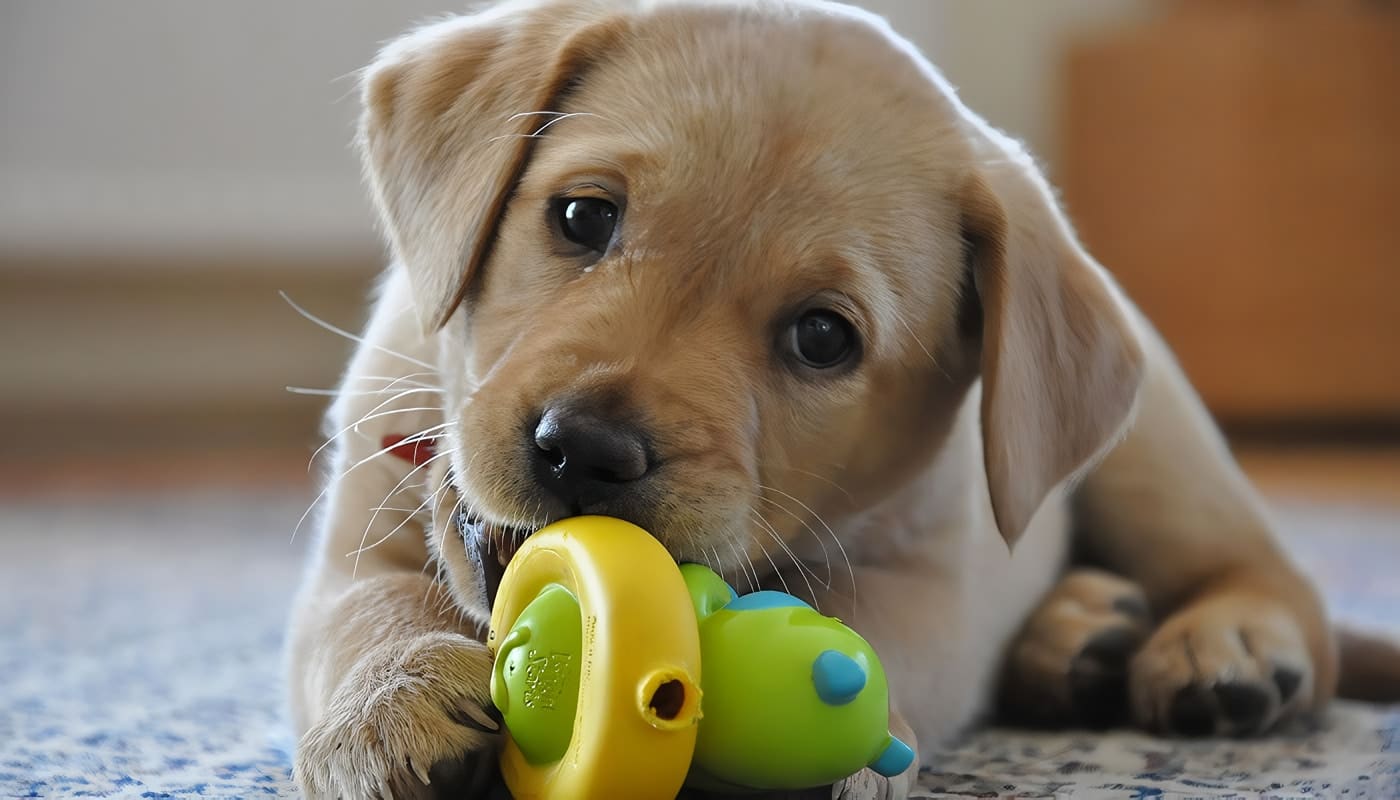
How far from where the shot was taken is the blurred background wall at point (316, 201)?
21.9 ft

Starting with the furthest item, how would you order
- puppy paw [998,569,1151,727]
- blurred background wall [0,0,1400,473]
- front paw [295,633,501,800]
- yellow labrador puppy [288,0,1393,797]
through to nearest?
blurred background wall [0,0,1400,473] < puppy paw [998,569,1151,727] < yellow labrador puppy [288,0,1393,797] < front paw [295,633,501,800]

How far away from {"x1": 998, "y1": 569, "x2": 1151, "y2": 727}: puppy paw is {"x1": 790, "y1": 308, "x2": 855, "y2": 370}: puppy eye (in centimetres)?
72

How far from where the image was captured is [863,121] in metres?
1.89

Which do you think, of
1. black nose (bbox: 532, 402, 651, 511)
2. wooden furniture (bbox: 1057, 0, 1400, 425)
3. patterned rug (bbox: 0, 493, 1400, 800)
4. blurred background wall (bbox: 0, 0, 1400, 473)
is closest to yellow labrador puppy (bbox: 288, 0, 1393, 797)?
black nose (bbox: 532, 402, 651, 511)

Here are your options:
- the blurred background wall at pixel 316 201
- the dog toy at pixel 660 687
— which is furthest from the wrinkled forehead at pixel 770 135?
the blurred background wall at pixel 316 201

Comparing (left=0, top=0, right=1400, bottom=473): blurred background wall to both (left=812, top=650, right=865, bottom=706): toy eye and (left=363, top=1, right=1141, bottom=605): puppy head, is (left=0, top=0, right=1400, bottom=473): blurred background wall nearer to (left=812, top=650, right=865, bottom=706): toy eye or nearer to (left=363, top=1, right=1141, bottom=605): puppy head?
(left=363, top=1, right=1141, bottom=605): puppy head

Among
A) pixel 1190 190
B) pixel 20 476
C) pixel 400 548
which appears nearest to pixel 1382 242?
pixel 1190 190

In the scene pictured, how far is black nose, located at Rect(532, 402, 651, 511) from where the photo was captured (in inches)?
60.3

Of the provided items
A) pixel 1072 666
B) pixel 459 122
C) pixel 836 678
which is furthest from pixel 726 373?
pixel 1072 666

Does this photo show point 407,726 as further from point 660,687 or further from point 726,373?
point 726,373

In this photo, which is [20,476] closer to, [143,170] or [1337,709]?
[143,170]

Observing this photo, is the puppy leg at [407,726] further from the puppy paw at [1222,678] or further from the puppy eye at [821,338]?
the puppy paw at [1222,678]

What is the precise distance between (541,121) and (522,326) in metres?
0.31

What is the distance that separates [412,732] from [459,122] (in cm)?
85
